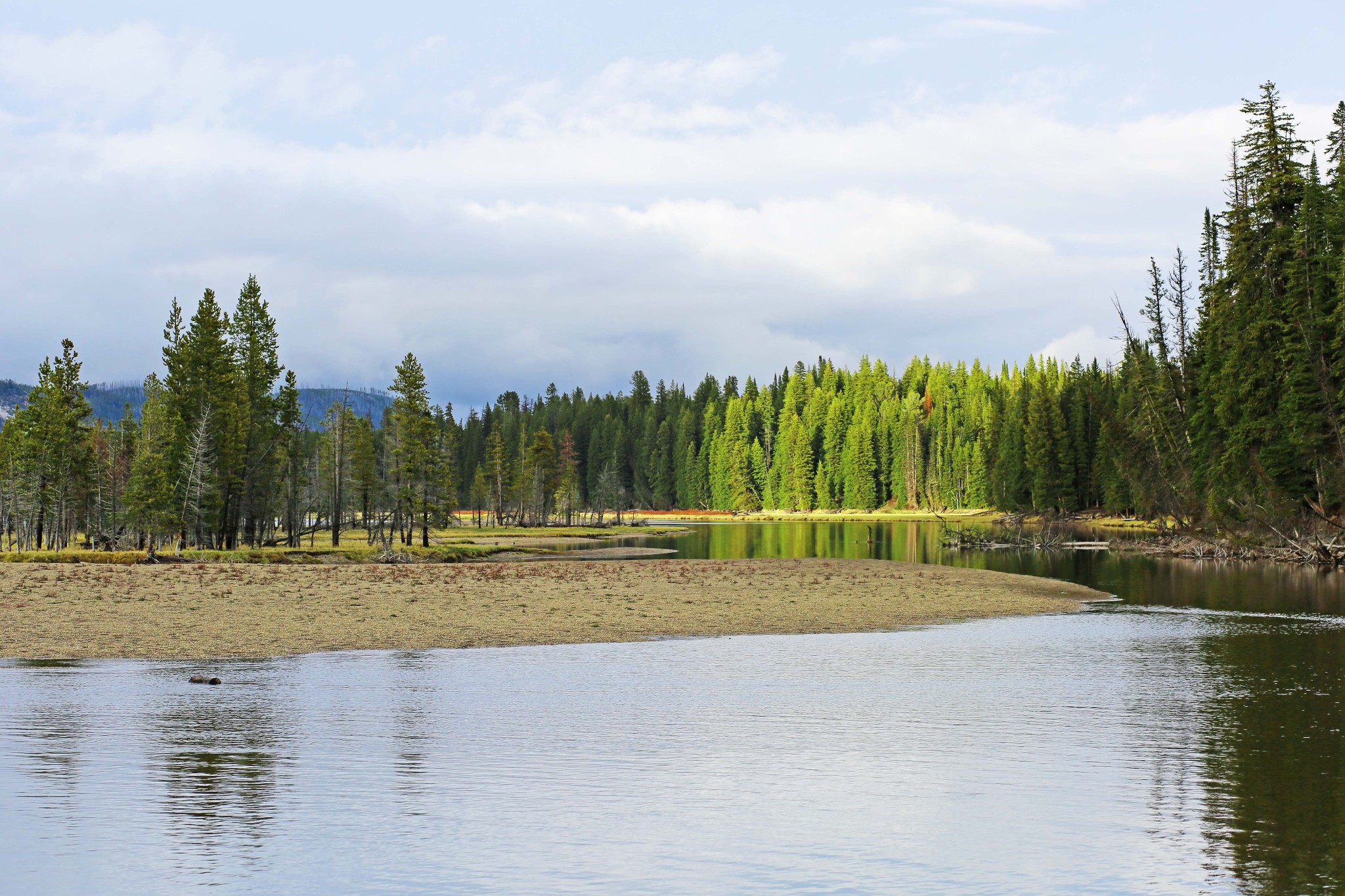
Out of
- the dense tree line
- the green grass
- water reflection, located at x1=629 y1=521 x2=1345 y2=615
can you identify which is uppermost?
the dense tree line

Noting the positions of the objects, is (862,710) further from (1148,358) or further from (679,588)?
(1148,358)

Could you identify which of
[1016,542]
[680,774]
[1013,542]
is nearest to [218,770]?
[680,774]

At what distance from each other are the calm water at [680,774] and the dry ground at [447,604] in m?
3.18

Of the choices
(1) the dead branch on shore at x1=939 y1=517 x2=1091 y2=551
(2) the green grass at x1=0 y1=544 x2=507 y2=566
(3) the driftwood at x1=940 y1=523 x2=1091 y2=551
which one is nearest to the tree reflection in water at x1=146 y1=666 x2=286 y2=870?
(2) the green grass at x1=0 y1=544 x2=507 y2=566

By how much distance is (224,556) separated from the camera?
181 feet

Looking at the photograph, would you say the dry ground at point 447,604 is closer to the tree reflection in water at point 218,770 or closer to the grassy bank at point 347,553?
the grassy bank at point 347,553

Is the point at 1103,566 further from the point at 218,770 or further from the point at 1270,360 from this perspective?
the point at 218,770

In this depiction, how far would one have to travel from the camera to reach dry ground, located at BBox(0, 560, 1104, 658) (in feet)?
88.4

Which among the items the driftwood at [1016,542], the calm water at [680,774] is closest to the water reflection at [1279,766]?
the calm water at [680,774]

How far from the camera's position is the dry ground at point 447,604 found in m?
26.9

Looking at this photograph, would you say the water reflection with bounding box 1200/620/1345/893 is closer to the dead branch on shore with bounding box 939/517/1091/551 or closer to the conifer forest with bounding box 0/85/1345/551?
the conifer forest with bounding box 0/85/1345/551

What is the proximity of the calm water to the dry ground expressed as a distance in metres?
3.18

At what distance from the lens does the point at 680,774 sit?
563 inches

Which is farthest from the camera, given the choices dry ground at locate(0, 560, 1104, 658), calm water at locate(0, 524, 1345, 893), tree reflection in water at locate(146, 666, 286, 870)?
dry ground at locate(0, 560, 1104, 658)
